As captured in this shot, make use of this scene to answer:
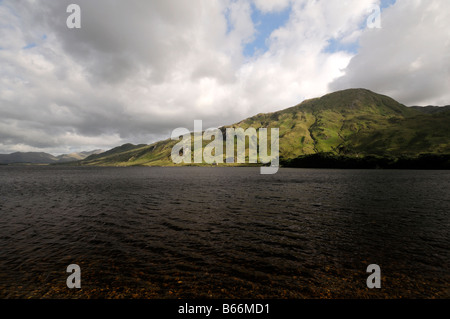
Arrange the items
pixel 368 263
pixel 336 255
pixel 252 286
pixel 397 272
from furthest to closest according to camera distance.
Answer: pixel 336 255, pixel 368 263, pixel 397 272, pixel 252 286

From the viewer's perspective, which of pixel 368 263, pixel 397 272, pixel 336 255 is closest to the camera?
pixel 397 272

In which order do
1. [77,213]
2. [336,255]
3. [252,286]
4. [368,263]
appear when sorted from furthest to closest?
[77,213] < [336,255] < [368,263] < [252,286]

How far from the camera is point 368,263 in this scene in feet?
64.6

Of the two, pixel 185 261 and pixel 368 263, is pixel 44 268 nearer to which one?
pixel 185 261

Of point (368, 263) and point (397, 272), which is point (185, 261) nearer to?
point (368, 263)

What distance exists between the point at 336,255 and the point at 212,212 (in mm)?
23429

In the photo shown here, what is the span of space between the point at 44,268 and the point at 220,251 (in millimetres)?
16597

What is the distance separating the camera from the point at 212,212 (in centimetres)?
3988

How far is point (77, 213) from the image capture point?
3950cm

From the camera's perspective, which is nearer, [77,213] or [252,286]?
[252,286]
